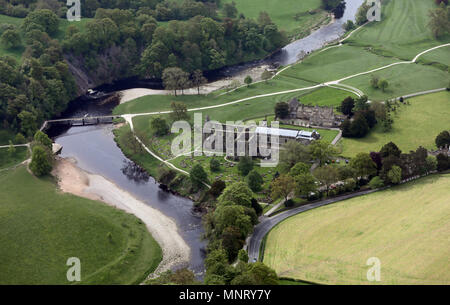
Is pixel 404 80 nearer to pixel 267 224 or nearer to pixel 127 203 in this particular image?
pixel 267 224

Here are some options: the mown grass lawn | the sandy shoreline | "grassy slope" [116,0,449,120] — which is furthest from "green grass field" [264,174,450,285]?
"grassy slope" [116,0,449,120]

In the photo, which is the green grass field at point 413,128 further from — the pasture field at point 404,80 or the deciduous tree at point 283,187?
the deciduous tree at point 283,187

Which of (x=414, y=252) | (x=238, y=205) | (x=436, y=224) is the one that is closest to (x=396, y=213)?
(x=436, y=224)

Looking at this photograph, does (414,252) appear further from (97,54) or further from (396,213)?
(97,54)

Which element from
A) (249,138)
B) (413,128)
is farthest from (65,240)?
(413,128)

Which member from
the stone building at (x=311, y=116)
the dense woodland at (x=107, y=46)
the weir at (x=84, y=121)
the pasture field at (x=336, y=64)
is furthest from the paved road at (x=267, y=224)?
the dense woodland at (x=107, y=46)

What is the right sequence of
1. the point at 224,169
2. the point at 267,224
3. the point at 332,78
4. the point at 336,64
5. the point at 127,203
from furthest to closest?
the point at 336,64, the point at 332,78, the point at 224,169, the point at 127,203, the point at 267,224

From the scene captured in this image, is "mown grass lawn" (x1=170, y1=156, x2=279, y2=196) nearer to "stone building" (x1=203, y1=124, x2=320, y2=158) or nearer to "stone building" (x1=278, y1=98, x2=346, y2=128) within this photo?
"stone building" (x1=203, y1=124, x2=320, y2=158)

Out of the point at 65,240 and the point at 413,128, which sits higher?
the point at 413,128

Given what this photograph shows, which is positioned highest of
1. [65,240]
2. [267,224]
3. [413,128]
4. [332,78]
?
[332,78]
